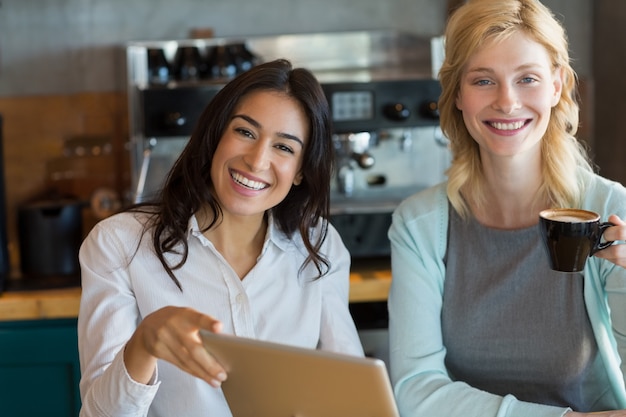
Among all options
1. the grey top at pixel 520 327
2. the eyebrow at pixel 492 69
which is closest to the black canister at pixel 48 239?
the grey top at pixel 520 327

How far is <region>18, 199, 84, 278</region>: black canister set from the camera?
8.86ft

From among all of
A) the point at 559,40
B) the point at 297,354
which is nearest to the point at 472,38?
the point at 559,40

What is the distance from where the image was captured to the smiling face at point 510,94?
174cm

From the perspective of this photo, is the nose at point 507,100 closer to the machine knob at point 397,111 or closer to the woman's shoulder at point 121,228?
the woman's shoulder at point 121,228

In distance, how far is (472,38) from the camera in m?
1.78

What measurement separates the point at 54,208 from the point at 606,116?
1.79m

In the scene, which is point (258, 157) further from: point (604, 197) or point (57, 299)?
point (57, 299)

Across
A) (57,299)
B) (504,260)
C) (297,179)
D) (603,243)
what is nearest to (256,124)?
(297,179)

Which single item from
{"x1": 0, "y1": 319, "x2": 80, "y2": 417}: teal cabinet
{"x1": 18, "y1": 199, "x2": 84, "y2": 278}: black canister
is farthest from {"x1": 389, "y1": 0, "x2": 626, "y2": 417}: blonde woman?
{"x1": 18, "y1": 199, "x2": 84, "y2": 278}: black canister

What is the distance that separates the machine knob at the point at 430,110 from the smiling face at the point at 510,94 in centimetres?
87

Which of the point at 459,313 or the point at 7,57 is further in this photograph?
the point at 7,57

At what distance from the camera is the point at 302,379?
126 centimetres

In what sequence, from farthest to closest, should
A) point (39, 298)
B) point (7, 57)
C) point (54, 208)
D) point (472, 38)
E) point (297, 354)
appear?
point (7, 57) < point (54, 208) < point (39, 298) < point (472, 38) < point (297, 354)

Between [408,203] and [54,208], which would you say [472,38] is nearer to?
[408,203]
